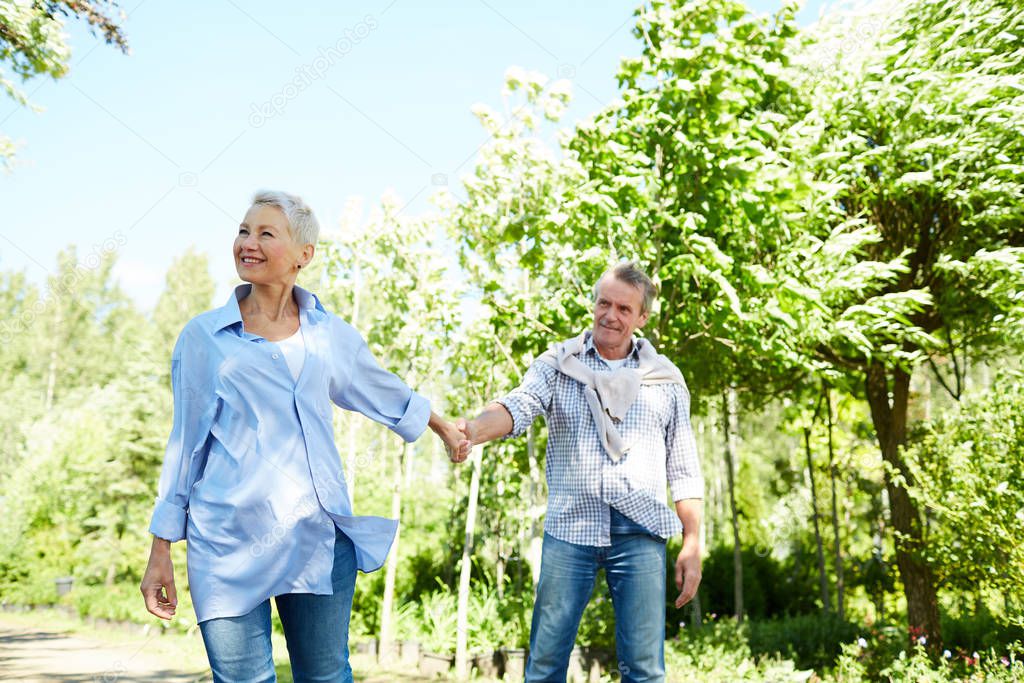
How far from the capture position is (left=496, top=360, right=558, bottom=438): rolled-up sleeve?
2.94 metres

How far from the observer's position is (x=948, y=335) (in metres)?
7.96

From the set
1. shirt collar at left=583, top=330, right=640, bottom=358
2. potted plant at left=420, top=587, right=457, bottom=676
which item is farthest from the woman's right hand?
potted plant at left=420, top=587, right=457, bottom=676

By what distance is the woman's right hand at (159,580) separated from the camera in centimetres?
202

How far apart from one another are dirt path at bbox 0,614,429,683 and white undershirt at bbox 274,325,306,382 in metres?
5.81

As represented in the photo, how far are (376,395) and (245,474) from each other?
0.48m

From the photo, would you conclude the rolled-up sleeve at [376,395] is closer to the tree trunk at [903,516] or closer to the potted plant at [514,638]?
the potted plant at [514,638]

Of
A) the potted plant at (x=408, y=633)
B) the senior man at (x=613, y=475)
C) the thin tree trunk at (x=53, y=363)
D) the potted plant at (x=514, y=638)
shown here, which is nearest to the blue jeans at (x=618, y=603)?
the senior man at (x=613, y=475)

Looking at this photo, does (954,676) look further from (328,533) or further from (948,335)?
(328,533)

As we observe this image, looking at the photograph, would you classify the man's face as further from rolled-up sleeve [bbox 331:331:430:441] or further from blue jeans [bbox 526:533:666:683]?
rolled-up sleeve [bbox 331:331:430:441]

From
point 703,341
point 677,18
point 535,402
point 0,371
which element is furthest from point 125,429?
point 0,371

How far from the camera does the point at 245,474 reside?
79.5 inches

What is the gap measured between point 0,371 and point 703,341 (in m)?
38.5

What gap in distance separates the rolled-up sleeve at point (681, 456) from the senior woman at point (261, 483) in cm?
118

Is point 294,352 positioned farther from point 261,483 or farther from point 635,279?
point 635,279
